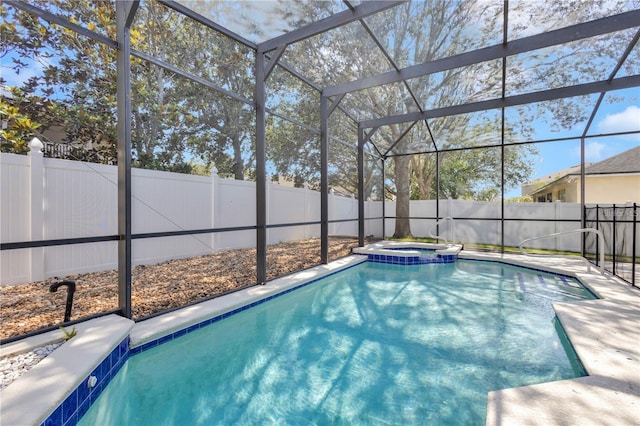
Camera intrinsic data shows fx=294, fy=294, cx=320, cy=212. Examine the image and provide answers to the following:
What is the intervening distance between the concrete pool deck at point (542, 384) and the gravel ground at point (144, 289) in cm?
56

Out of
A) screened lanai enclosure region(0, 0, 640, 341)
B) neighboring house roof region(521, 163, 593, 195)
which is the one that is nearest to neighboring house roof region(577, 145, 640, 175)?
screened lanai enclosure region(0, 0, 640, 341)

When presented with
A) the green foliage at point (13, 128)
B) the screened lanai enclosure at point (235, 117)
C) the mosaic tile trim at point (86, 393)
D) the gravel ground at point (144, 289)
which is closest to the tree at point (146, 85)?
the screened lanai enclosure at point (235, 117)

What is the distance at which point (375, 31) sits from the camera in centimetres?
464

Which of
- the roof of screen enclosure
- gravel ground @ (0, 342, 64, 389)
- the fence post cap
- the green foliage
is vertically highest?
the roof of screen enclosure

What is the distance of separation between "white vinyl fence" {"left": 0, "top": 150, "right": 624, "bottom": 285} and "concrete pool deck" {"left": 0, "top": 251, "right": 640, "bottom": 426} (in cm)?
203

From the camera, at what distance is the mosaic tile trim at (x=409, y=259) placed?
7.05 metres

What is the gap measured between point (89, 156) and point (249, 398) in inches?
251

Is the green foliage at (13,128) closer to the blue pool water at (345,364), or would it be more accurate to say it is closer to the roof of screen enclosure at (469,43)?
the roof of screen enclosure at (469,43)

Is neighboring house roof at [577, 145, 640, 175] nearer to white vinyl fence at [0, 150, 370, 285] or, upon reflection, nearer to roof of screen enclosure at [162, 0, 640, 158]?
roof of screen enclosure at [162, 0, 640, 158]

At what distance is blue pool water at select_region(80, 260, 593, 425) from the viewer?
2.01 metres

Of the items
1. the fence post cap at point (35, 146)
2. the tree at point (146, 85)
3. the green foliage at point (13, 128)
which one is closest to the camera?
the fence post cap at point (35, 146)

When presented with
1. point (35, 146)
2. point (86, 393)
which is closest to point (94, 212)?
point (35, 146)

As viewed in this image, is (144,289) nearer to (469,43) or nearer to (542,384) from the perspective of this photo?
(542,384)

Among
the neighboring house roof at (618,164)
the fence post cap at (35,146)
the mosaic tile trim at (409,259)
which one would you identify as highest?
the neighboring house roof at (618,164)
